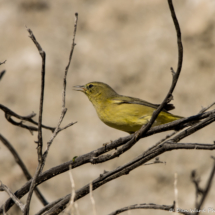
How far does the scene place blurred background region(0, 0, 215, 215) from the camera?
7453 millimetres

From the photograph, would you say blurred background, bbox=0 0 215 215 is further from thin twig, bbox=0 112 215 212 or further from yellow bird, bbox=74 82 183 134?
thin twig, bbox=0 112 215 212

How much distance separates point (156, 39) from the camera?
855 centimetres

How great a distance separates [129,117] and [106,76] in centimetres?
397

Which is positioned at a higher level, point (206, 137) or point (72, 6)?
point (72, 6)

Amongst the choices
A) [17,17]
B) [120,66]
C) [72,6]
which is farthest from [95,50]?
[17,17]

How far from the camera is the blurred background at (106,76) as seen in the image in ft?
24.5

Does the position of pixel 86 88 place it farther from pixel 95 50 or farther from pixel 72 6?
pixel 72 6

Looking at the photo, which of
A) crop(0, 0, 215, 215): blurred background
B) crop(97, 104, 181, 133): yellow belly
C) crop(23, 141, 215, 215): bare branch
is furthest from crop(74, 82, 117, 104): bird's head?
crop(23, 141, 215, 215): bare branch

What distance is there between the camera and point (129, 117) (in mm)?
4305

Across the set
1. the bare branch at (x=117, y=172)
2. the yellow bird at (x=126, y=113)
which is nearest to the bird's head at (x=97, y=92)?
the yellow bird at (x=126, y=113)

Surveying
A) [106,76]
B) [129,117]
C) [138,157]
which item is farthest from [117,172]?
[106,76]

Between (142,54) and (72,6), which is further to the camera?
(72,6)

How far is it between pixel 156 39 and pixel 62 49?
93.3 inches

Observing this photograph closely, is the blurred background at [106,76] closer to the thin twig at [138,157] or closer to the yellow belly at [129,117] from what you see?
the yellow belly at [129,117]
